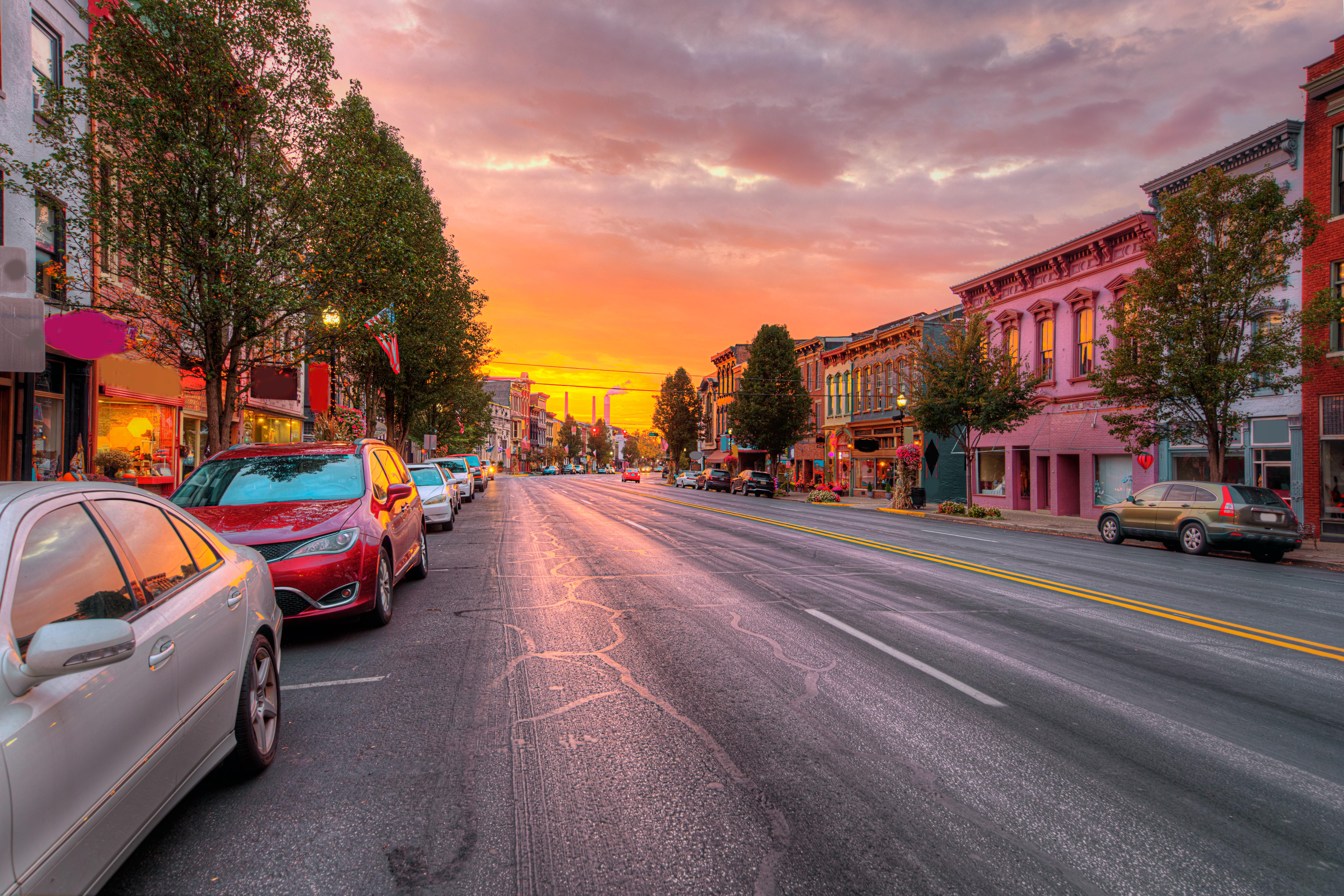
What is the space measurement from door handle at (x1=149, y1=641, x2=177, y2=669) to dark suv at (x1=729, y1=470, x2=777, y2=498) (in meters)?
40.8

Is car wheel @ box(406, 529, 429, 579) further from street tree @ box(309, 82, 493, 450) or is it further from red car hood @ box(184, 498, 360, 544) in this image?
street tree @ box(309, 82, 493, 450)

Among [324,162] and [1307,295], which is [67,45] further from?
[1307,295]

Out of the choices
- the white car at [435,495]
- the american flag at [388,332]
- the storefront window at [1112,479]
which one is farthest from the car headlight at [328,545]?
the storefront window at [1112,479]

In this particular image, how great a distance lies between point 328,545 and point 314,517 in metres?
0.39

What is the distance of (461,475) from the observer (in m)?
30.6

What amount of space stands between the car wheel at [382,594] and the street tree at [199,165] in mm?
7094

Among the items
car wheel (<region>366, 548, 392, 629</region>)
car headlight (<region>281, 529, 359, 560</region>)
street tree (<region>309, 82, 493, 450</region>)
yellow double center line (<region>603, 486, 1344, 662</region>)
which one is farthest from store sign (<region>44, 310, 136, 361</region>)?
yellow double center line (<region>603, 486, 1344, 662</region>)

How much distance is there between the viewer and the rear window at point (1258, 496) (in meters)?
15.6

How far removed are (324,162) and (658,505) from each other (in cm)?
1809

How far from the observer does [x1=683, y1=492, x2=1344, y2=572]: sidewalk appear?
15.7 metres

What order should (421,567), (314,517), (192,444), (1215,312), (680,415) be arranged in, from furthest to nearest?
(680,415)
(192,444)
(1215,312)
(421,567)
(314,517)

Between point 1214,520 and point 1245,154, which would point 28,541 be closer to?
point 1214,520

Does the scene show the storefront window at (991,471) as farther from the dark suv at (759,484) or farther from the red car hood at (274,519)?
the red car hood at (274,519)

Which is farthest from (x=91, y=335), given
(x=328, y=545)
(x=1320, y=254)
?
(x=1320, y=254)
